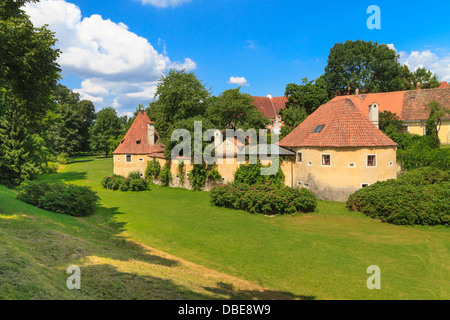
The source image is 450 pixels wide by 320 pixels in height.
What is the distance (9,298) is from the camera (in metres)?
4.96

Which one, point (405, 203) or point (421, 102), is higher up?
point (421, 102)

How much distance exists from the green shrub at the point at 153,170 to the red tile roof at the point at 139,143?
3.83 feet

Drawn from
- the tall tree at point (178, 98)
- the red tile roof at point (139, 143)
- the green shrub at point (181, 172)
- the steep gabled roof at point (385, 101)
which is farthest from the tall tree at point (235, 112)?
the steep gabled roof at point (385, 101)

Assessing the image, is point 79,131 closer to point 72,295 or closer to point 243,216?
point 243,216

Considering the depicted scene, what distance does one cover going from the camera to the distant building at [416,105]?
123 ft

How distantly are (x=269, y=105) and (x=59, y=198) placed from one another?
56007 millimetres

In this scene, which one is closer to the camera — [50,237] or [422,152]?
[50,237]

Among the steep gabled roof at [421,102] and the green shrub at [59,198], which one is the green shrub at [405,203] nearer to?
the green shrub at [59,198]

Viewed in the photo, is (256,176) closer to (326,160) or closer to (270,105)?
(326,160)

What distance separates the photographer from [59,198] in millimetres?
18328

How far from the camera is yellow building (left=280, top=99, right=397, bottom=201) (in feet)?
74.3

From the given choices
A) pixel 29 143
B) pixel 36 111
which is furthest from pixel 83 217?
pixel 29 143

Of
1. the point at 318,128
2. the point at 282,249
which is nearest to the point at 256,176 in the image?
the point at 318,128
